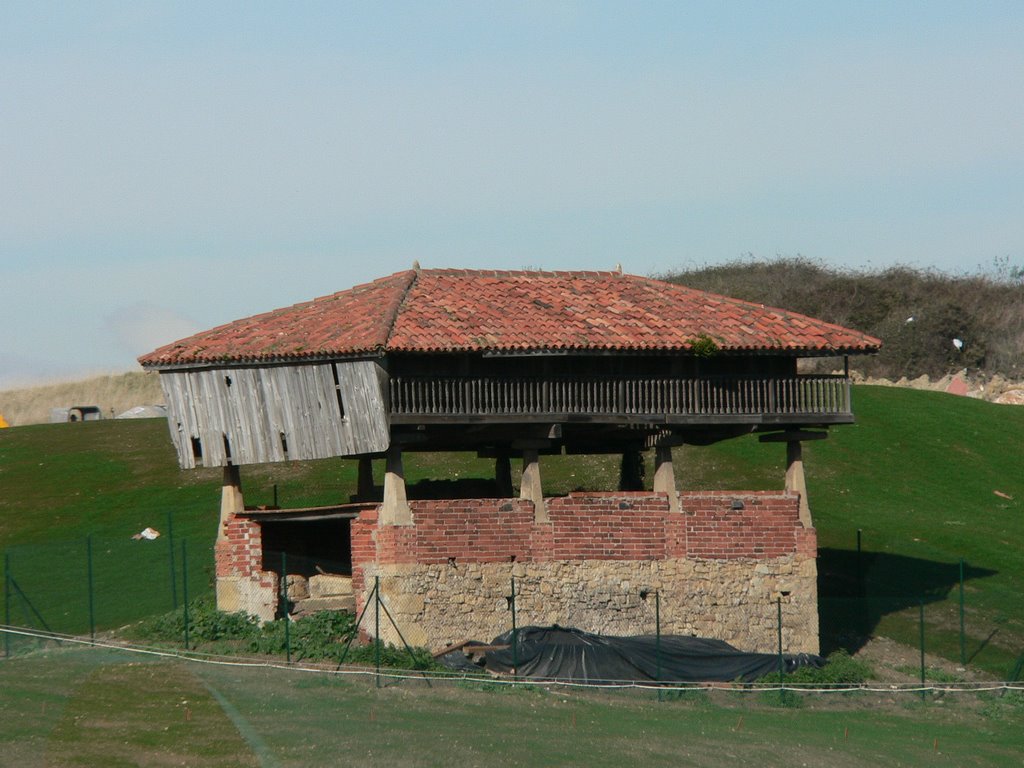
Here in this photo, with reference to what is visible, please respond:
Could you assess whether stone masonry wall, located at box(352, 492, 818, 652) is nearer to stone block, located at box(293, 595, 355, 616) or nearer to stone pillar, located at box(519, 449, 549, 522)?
stone pillar, located at box(519, 449, 549, 522)

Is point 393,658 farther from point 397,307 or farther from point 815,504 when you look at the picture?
point 815,504

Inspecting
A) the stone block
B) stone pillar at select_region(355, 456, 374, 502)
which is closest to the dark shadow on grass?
the stone block

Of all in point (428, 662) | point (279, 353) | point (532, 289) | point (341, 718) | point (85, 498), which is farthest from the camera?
point (85, 498)

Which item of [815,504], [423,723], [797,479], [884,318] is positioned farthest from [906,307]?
[423,723]

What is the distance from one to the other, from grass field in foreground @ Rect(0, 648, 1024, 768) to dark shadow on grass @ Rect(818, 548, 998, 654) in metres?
5.18

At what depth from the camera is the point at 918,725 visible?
25125 mm

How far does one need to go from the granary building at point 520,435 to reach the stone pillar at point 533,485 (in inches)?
1.6

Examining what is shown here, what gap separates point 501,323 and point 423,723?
10477 millimetres

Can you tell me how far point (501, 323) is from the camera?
30.1m

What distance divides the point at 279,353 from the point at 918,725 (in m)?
13.5

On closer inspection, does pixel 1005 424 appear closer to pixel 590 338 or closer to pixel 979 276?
pixel 590 338

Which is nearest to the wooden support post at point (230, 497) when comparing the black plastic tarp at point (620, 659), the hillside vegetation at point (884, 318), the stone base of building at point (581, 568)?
the stone base of building at point (581, 568)

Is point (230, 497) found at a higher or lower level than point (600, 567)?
higher

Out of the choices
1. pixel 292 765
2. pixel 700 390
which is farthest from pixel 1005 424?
pixel 292 765
